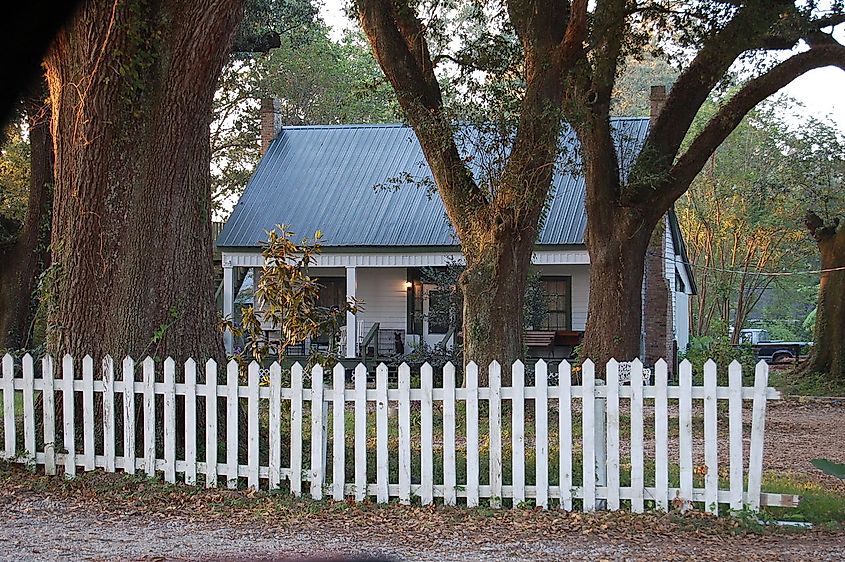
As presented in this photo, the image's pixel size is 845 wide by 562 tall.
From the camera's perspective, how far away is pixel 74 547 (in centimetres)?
632

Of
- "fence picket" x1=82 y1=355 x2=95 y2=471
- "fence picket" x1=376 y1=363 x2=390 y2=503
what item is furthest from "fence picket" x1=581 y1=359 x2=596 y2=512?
"fence picket" x1=82 y1=355 x2=95 y2=471

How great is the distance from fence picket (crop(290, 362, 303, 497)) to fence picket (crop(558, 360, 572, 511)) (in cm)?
200

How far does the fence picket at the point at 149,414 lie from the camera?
8.23 m

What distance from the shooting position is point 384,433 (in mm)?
7641

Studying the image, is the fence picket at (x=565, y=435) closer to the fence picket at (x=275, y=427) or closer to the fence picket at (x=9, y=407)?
the fence picket at (x=275, y=427)

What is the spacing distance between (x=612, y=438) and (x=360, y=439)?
6.21ft

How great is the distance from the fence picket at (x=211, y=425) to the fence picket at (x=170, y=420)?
0.29 m

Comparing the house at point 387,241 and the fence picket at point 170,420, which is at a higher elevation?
the house at point 387,241

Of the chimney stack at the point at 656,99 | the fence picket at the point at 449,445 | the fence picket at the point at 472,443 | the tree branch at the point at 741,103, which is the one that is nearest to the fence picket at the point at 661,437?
the fence picket at the point at 472,443

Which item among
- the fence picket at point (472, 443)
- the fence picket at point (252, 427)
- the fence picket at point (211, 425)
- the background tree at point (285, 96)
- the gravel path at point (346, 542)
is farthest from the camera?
the background tree at point (285, 96)

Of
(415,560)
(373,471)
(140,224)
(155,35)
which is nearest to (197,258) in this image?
(140,224)

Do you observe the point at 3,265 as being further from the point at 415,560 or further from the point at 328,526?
the point at 415,560

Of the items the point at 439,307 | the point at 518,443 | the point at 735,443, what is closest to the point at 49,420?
the point at 518,443

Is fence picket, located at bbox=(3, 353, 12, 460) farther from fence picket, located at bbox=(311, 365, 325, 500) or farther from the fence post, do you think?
the fence post
